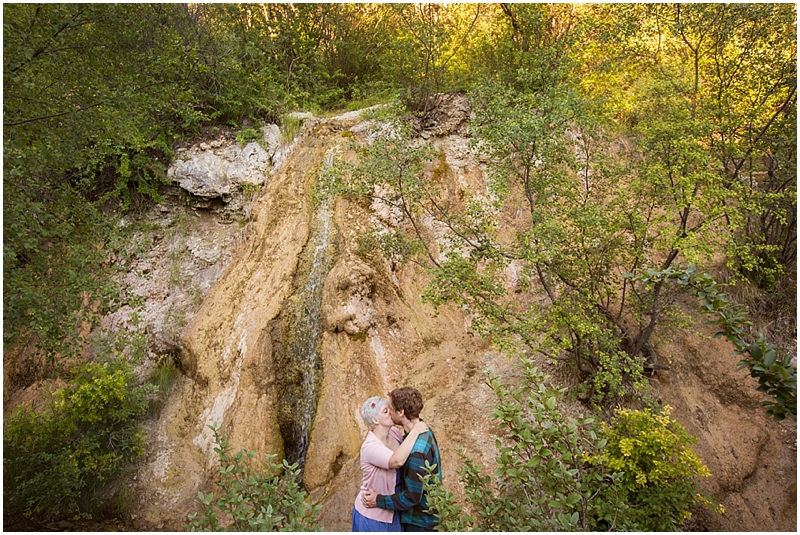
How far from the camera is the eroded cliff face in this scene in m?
6.23

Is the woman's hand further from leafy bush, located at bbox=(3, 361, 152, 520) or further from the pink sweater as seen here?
leafy bush, located at bbox=(3, 361, 152, 520)

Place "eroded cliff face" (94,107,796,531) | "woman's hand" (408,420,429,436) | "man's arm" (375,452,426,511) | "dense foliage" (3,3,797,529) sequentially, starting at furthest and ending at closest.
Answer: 1. "eroded cliff face" (94,107,796,531)
2. "dense foliage" (3,3,797,529)
3. "woman's hand" (408,420,429,436)
4. "man's arm" (375,452,426,511)

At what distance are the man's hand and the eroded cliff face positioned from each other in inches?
102

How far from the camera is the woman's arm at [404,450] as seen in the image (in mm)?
3369

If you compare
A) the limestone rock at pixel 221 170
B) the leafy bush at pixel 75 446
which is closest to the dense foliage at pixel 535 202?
the leafy bush at pixel 75 446

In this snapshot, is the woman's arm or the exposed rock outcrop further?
the exposed rock outcrop

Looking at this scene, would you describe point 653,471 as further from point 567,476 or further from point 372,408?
point 372,408

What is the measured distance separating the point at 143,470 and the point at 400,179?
243 inches

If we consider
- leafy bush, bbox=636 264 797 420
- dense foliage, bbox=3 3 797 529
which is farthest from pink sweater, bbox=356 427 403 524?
leafy bush, bbox=636 264 797 420

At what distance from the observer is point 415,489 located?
11.0ft

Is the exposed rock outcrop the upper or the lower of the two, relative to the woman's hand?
lower

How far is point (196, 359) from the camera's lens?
27.0 feet

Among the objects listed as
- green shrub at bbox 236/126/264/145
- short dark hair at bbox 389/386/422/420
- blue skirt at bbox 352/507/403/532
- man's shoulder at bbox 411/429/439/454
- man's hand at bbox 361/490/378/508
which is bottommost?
blue skirt at bbox 352/507/403/532

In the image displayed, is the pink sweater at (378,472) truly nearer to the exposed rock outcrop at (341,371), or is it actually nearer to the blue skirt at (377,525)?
the blue skirt at (377,525)
